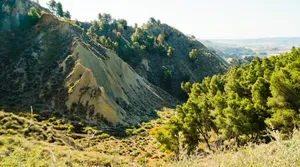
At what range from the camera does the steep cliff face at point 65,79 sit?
62438mm

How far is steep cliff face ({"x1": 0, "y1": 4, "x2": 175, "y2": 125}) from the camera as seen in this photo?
6244 centimetres

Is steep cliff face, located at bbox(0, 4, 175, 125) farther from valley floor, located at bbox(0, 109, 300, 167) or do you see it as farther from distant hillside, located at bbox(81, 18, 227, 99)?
distant hillside, located at bbox(81, 18, 227, 99)

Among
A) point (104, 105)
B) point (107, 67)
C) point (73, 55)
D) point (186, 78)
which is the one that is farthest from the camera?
point (186, 78)

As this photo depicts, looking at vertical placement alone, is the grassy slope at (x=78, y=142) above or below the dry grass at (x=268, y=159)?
below

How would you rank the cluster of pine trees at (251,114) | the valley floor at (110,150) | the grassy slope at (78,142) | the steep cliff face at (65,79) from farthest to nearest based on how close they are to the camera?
the steep cliff face at (65,79)
the cluster of pine trees at (251,114)
the grassy slope at (78,142)
the valley floor at (110,150)

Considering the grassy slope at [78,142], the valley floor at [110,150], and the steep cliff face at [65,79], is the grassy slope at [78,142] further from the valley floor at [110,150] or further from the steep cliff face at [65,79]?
the steep cliff face at [65,79]

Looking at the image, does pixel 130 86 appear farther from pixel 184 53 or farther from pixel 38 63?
pixel 184 53

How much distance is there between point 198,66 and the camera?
159 m

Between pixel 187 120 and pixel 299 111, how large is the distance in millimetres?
18015

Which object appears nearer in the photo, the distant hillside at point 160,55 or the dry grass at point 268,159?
the dry grass at point 268,159

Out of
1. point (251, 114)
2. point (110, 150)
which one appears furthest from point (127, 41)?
point (251, 114)

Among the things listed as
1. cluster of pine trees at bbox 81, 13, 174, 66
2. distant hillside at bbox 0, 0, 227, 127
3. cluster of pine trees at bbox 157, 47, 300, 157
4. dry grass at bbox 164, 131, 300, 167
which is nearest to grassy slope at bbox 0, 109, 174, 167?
distant hillside at bbox 0, 0, 227, 127

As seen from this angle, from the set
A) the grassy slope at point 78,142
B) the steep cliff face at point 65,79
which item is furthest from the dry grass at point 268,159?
the steep cliff face at point 65,79

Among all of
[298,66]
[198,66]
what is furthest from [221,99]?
[198,66]
